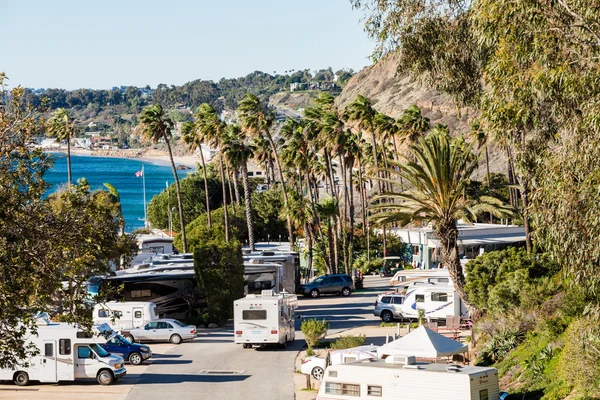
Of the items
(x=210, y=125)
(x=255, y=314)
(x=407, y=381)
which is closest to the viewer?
(x=407, y=381)

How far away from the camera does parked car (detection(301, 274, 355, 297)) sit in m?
58.7

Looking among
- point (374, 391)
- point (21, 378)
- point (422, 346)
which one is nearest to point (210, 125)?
point (21, 378)

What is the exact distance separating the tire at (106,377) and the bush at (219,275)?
13.7 meters

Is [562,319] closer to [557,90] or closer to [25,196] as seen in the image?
[557,90]

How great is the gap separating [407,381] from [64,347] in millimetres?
14454

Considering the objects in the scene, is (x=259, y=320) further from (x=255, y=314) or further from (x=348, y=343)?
(x=348, y=343)

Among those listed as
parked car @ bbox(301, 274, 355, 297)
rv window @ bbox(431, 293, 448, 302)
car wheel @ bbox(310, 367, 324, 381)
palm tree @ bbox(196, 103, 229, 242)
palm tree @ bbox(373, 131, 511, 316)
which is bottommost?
car wheel @ bbox(310, 367, 324, 381)

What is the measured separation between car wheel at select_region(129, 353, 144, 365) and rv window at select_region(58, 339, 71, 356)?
4.50m

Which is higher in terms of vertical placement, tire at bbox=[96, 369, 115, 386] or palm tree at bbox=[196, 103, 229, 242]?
palm tree at bbox=[196, 103, 229, 242]

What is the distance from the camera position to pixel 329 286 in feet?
193

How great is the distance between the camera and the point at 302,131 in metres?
76.4

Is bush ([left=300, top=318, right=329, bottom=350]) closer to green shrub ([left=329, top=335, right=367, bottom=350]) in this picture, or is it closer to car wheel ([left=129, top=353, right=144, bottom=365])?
green shrub ([left=329, top=335, right=367, bottom=350])

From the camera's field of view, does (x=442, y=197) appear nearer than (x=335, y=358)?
No

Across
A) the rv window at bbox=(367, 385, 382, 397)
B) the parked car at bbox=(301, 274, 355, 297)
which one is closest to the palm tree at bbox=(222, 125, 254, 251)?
the parked car at bbox=(301, 274, 355, 297)
